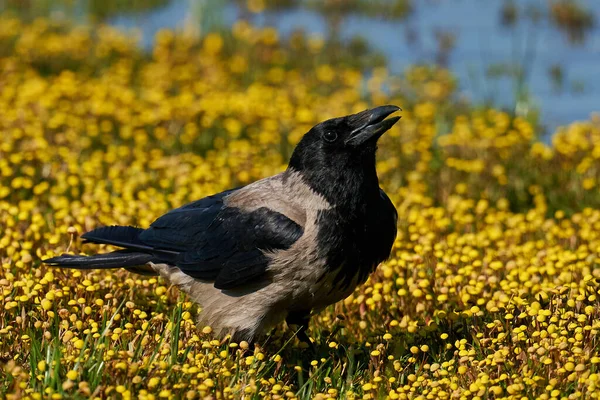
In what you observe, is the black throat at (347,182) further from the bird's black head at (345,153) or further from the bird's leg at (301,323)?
the bird's leg at (301,323)

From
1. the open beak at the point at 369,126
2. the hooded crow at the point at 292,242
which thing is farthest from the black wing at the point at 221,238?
the open beak at the point at 369,126

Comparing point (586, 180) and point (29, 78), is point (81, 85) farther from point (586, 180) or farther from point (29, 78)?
point (586, 180)

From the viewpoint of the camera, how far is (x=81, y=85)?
10.8 m

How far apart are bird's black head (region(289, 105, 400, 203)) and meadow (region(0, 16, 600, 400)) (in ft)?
2.67

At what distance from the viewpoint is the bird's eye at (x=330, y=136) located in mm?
5430

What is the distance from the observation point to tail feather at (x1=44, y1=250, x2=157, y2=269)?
18.6 feet

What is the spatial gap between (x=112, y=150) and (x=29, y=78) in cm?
262

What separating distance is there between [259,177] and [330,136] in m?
3.21

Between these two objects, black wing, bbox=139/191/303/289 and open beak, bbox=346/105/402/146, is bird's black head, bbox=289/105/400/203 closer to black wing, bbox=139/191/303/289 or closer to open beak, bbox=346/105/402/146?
open beak, bbox=346/105/402/146

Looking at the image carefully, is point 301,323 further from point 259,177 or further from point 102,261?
point 259,177

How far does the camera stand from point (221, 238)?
18.5ft

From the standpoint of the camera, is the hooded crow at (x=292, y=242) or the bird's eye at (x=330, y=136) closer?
the hooded crow at (x=292, y=242)

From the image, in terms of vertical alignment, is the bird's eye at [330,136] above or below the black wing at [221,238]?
above

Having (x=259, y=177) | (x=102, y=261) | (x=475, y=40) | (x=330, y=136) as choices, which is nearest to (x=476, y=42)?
(x=475, y=40)
